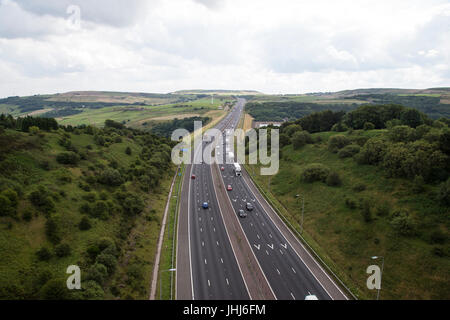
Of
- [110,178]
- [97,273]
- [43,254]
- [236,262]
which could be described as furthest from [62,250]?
[236,262]

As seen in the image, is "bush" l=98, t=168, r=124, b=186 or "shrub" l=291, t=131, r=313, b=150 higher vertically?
"shrub" l=291, t=131, r=313, b=150

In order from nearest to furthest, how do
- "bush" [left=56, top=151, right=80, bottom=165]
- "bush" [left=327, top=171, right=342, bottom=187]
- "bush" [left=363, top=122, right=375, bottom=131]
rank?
"bush" [left=56, top=151, right=80, bottom=165], "bush" [left=327, top=171, right=342, bottom=187], "bush" [left=363, top=122, right=375, bottom=131]

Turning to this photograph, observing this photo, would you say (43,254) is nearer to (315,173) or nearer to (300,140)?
(315,173)

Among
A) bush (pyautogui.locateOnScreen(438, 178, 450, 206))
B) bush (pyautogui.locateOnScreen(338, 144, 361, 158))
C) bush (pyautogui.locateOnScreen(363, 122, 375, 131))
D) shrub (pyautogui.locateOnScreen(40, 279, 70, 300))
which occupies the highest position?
bush (pyautogui.locateOnScreen(363, 122, 375, 131))

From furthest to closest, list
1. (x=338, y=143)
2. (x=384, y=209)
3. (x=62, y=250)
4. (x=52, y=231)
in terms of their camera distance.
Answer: (x=338, y=143)
(x=384, y=209)
(x=52, y=231)
(x=62, y=250)

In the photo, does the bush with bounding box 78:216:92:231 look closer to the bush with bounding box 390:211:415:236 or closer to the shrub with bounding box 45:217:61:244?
the shrub with bounding box 45:217:61:244

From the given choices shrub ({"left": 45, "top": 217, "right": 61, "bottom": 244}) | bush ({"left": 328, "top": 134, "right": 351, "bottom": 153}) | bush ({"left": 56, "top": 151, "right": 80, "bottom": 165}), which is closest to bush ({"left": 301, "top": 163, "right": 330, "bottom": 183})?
bush ({"left": 328, "top": 134, "right": 351, "bottom": 153})
